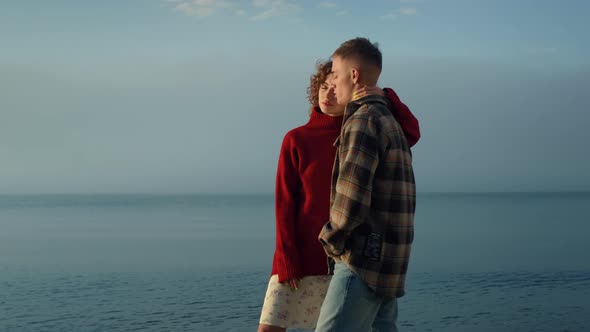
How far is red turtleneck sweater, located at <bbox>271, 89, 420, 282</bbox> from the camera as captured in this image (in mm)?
2955

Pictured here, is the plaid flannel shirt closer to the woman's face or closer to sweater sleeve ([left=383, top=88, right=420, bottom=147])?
sweater sleeve ([left=383, top=88, right=420, bottom=147])

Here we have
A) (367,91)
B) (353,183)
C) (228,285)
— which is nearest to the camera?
(353,183)

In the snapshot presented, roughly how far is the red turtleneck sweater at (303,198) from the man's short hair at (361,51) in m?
0.44

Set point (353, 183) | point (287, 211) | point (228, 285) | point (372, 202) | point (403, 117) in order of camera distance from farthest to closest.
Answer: point (228, 285) < point (287, 211) < point (403, 117) < point (372, 202) < point (353, 183)

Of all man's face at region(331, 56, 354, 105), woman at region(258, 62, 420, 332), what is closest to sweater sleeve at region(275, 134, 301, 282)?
woman at region(258, 62, 420, 332)

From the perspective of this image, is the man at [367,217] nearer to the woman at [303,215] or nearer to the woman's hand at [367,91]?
the woman's hand at [367,91]

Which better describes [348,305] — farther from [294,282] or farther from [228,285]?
[228,285]

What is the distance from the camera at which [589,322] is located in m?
7.64

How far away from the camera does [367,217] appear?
2434mm

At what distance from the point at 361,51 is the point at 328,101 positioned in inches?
15.6

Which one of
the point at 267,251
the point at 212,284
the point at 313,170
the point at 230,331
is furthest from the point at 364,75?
the point at 267,251

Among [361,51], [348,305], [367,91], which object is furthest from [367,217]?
[361,51]

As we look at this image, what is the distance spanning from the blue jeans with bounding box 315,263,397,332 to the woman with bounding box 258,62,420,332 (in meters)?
0.49

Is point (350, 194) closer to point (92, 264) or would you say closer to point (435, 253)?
point (92, 264)
